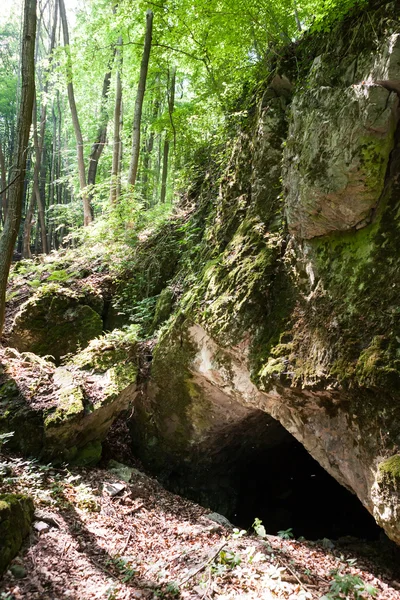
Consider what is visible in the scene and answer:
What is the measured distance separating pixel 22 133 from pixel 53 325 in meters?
3.42

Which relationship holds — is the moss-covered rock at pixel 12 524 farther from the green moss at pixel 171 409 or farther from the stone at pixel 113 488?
the green moss at pixel 171 409

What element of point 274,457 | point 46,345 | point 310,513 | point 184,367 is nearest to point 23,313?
point 46,345

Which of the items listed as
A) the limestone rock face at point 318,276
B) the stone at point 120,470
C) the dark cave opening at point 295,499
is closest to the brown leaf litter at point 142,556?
the stone at point 120,470

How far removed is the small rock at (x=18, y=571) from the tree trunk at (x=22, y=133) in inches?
152

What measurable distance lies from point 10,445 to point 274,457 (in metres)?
5.34

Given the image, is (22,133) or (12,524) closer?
(12,524)

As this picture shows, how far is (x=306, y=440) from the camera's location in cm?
476

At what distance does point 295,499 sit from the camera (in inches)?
313

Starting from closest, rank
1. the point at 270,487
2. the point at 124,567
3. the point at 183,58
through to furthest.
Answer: the point at 124,567 → the point at 270,487 → the point at 183,58

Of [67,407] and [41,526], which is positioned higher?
[67,407]

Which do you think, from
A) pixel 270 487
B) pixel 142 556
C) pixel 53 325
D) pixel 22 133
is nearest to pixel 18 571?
pixel 142 556

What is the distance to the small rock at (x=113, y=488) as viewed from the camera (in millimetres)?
4971

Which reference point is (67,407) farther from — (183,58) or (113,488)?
(183,58)

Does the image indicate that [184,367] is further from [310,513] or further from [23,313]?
[310,513]
